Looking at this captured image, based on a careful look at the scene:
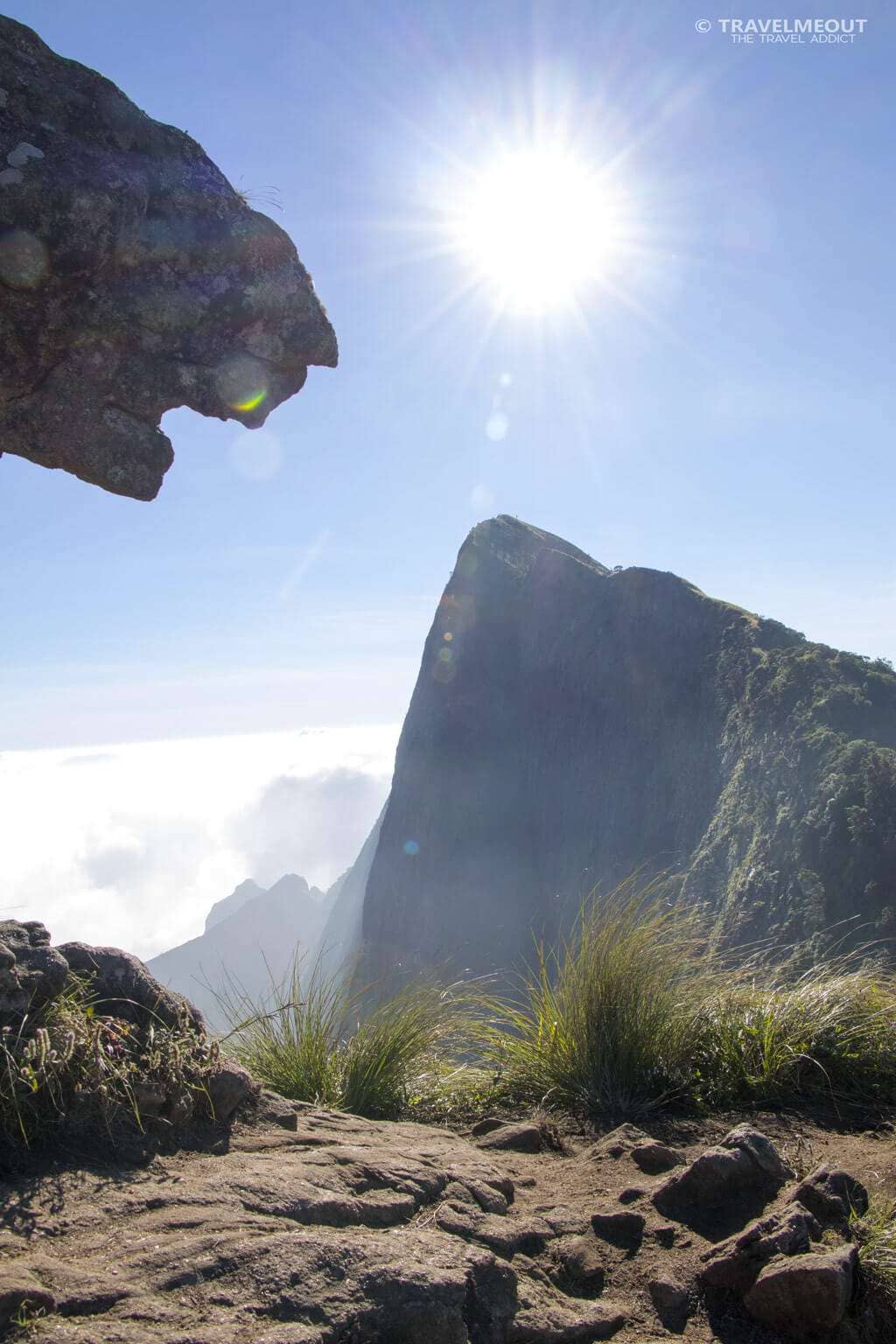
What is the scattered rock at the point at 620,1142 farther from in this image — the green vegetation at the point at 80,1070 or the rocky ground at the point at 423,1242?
the green vegetation at the point at 80,1070

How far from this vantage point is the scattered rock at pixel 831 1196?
323cm

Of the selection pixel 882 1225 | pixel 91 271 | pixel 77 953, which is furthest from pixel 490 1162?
pixel 91 271

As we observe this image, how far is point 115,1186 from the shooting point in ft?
9.26

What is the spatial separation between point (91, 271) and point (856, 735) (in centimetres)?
4952

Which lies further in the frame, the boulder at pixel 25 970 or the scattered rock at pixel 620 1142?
the scattered rock at pixel 620 1142

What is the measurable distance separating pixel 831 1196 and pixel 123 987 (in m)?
3.00

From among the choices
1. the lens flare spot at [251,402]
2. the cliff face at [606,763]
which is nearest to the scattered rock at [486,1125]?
the lens flare spot at [251,402]

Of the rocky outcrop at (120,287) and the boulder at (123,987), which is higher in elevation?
the rocky outcrop at (120,287)

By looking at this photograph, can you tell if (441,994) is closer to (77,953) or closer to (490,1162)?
(490,1162)

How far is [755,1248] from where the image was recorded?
3.00 meters

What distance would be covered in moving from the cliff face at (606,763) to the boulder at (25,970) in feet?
84.8

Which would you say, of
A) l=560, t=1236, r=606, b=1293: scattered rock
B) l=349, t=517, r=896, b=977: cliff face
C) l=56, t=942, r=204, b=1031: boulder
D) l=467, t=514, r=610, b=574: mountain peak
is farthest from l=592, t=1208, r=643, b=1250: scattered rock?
l=467, t=514, r=610, b=574: mountain peak

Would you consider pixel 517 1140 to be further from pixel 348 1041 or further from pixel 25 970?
pixel 25 970

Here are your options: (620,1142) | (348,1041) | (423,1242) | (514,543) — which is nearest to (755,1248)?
(423,1242)
